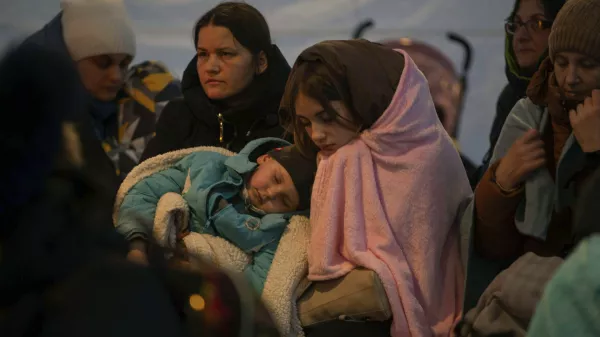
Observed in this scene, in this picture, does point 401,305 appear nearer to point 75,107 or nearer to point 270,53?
point 270,53

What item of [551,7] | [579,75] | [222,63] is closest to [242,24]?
[222,63]

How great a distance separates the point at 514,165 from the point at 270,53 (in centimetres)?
68

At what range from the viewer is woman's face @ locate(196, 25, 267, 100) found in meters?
1.95

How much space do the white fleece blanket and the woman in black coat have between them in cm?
32

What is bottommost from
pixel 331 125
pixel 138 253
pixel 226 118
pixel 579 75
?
pixel 226 118

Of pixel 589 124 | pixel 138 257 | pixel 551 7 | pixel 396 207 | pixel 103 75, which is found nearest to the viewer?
pixel 138 257

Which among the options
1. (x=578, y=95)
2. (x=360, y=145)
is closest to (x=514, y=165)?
(x=578, y=95)

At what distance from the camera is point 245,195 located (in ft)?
5.68

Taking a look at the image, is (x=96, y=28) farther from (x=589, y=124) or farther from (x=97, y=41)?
(x=589, y=124)

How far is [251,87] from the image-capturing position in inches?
77.9

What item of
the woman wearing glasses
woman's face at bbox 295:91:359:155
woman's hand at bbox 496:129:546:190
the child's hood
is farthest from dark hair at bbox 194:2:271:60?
woman's hand at bbox 496:129:546:190

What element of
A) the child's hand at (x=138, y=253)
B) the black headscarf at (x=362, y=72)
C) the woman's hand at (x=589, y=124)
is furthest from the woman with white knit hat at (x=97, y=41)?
the child's hand at (x=138, y=253)

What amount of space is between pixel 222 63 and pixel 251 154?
0.26 meters

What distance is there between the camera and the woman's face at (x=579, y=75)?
4.97 ft
